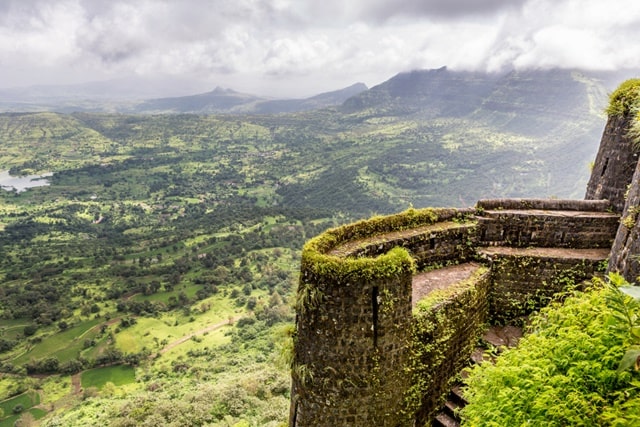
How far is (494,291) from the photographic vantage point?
11.3 metres

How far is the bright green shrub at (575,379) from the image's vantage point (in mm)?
4168

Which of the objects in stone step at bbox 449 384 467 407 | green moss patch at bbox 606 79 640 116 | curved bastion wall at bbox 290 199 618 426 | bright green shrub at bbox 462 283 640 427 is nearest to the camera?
bright green shrub at bbox 462 283 640 427

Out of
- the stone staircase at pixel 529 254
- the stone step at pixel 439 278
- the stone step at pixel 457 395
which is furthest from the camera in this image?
the stone staircase at pixel 529 254

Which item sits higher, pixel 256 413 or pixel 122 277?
pixel 256 413

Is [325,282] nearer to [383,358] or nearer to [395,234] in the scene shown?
[383,358]

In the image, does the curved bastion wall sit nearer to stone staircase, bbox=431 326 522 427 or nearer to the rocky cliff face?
stone staircase, bbox=431 326 522 427

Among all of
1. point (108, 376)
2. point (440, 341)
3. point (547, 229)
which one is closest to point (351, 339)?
point (440, 341)

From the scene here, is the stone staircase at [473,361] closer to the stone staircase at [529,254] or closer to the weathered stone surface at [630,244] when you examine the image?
the stone staircase at [529,254]

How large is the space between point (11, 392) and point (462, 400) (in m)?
77.2

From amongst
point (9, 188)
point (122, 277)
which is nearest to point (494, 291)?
point (122, 277)

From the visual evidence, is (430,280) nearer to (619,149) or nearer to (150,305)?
(619,149)

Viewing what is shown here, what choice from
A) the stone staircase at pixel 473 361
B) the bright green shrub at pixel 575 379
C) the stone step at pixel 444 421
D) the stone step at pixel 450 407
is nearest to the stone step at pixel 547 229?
the stone staircase at pixel 473 361

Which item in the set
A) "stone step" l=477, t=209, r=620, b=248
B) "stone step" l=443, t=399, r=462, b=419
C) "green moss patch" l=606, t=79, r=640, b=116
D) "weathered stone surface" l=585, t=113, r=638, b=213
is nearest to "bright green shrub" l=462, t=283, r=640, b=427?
"stone step" l=443, t=399, r=462, b=419

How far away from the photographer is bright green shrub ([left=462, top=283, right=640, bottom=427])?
4.17 metres
